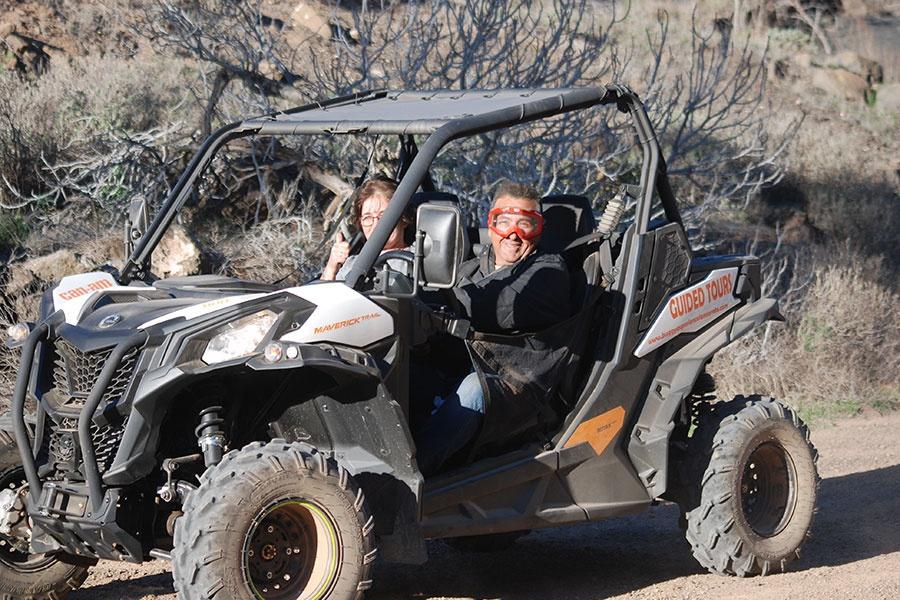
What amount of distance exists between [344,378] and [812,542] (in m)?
3.16

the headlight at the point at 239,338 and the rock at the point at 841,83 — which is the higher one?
the rock at the point at 841,83

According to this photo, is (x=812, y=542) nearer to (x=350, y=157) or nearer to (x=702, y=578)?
(x=702, y=578)

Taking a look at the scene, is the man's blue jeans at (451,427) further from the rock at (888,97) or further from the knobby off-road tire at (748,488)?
the rock at (888,97)

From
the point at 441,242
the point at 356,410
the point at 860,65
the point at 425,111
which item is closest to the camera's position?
the point at 441,242

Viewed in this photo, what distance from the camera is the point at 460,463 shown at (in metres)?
5.11

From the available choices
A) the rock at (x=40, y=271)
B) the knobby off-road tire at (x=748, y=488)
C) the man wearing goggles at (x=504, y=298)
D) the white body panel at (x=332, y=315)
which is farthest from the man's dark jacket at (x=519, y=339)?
the rock at (x=40, y=271)

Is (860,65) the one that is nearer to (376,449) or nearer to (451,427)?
(451,427)

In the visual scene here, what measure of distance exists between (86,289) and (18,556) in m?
1.10

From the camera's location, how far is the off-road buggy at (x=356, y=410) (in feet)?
14.1

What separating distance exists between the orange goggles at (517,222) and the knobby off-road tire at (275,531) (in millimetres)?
1359

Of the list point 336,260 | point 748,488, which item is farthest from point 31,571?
point 748,488

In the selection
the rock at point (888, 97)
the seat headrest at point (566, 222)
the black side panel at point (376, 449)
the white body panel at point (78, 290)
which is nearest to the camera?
the black side panel at point (376, 449)

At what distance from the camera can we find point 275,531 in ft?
14.7

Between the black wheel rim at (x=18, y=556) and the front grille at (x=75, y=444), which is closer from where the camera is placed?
the front grille at (x=75, y=444)
